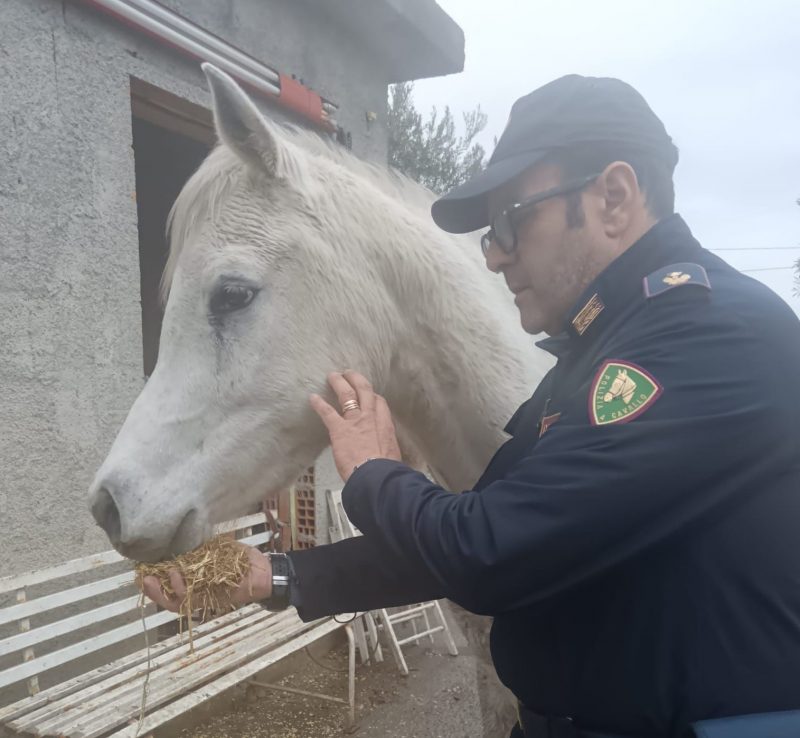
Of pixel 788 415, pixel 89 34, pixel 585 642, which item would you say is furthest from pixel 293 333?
pixel 89 34

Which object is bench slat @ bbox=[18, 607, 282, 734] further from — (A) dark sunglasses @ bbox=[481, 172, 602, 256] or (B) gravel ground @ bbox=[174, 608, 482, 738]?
(A) dark sunglasses @ bbox=[481, 172, 602, 256]

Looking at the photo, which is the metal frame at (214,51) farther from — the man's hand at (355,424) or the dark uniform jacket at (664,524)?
the dark uniform jacket at (664,524)

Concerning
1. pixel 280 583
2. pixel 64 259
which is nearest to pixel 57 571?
pixel 64 259

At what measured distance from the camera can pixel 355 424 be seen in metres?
1.48

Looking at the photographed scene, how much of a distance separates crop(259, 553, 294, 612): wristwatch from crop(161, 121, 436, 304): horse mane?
95cm

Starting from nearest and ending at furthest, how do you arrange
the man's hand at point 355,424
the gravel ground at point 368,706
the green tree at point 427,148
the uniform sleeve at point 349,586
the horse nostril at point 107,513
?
the man's hand at point 355,424, the horse nostril at point 107,513, the uniform sleeve at point 349,586, the gravel ground at point 368,706, the green tree at point 427,148

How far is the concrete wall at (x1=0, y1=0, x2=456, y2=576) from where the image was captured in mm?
3070

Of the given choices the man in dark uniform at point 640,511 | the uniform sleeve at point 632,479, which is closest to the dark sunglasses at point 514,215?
the man in dark uniform at point 640,511

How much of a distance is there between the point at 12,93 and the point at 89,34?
61cm

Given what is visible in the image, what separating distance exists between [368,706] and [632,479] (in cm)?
398

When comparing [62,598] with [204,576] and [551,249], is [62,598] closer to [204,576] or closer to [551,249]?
[204,576]

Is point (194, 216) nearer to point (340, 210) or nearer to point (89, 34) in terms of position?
point (340, 210)

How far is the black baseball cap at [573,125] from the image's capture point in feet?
4.26

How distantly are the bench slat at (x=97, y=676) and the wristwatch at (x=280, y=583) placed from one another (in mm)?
2046
